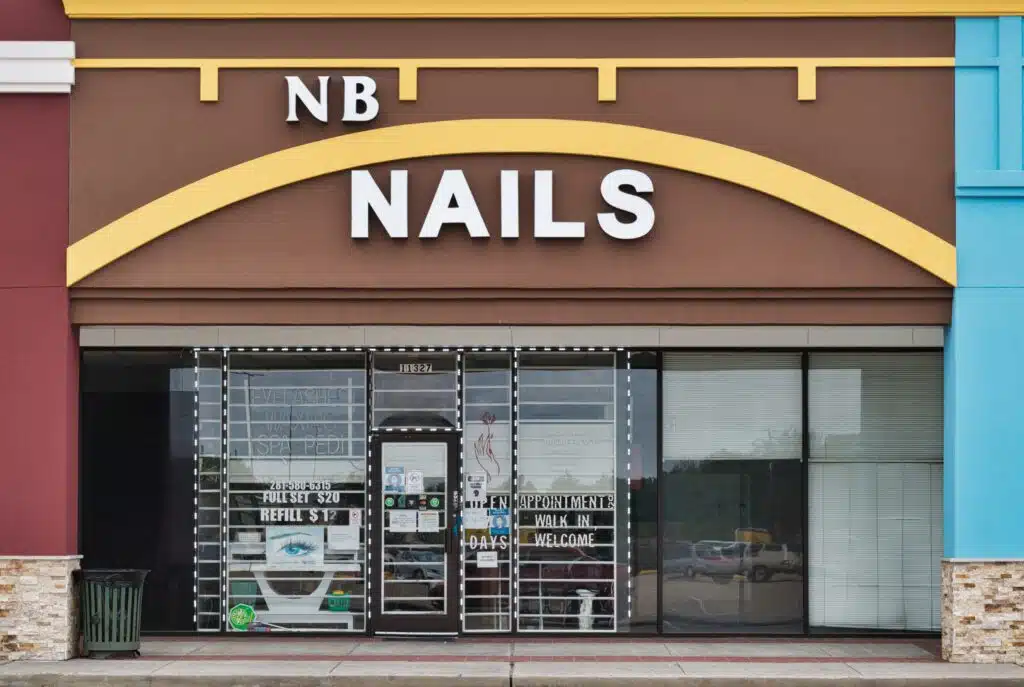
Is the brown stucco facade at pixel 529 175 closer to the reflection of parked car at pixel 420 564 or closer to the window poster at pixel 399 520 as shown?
the window poster at pixel 399 520

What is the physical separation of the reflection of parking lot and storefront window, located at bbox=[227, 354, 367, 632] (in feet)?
12.3

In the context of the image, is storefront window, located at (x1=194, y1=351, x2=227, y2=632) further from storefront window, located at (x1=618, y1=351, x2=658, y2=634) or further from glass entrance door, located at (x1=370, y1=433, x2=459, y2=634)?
storefront window, located at (x1=618, y1=351, x2=658, y2=634)

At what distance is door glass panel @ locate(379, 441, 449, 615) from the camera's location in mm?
A: 15219

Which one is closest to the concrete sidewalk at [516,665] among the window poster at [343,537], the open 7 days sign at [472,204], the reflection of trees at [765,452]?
the window poster at [343,537]

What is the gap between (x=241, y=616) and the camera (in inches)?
600

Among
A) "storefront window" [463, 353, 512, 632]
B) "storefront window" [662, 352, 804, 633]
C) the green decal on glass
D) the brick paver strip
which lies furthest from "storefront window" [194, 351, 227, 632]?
"storefront window" [662, 352, 804, 633]

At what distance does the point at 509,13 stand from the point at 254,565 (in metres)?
7.30

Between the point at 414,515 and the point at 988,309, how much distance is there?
23.2ft

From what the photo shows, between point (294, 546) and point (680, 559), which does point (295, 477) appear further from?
point (680, 559)

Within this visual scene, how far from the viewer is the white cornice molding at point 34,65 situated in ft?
46.5

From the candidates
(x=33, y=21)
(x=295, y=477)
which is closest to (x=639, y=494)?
(x=295, y=477)

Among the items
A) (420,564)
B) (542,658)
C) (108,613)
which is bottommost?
(542,658)

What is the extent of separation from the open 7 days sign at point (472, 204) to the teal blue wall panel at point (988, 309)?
3.62 m

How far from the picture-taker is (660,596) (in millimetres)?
15180
